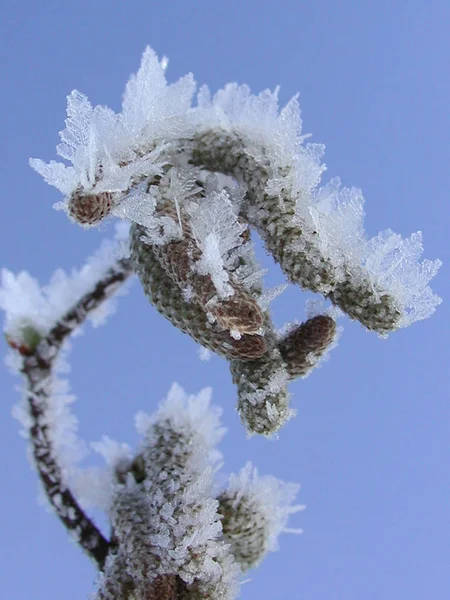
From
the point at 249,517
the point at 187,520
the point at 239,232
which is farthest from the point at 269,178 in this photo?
the point at 249,517

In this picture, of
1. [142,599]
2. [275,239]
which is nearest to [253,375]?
[275,239]

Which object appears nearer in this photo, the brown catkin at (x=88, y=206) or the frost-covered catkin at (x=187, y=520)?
the brown catkin at (x=88, y=206)

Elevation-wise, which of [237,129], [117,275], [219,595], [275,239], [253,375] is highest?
[117,275]

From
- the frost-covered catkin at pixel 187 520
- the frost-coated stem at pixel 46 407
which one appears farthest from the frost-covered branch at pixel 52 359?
the frost-covered catkin at pixel 187 520

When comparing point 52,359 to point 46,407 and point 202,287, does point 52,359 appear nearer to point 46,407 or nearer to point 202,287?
point 46,407

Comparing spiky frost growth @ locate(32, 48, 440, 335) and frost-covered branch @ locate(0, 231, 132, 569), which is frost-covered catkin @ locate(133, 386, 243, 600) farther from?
spiky frost growth @ locate(32, 48, 440, 335)

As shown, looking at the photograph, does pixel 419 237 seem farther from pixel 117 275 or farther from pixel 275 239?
pixel 117 275

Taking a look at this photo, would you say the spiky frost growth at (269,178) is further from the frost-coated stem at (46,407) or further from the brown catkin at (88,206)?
the frost-coated stem at (46,407)

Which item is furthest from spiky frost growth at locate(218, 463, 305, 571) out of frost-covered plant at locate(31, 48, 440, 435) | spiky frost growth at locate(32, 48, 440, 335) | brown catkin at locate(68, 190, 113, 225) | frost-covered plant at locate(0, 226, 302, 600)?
brown catkin at locate(68, 190, 113, 225)
